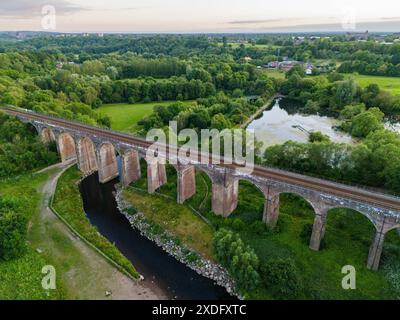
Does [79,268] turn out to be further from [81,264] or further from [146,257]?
[146,257]

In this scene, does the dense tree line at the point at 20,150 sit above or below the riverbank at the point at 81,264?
above

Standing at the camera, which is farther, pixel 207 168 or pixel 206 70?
pixel 206 70

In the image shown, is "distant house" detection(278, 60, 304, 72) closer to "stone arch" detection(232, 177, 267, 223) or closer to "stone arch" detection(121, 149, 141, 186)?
"stone arch" detection(232, 177, 267, 223)

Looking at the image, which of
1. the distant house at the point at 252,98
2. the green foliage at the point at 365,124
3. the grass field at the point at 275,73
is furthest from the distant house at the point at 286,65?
the green foliage at the point at 365,124

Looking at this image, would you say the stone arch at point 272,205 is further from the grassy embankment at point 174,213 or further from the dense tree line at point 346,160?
the dense tree line at point 346,160

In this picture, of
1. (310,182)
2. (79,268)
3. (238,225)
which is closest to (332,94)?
(310,182)
